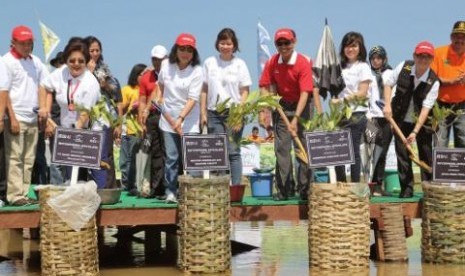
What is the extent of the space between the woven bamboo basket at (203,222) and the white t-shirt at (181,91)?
873 mm

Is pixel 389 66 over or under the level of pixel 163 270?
over

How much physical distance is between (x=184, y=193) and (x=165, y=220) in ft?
1.59

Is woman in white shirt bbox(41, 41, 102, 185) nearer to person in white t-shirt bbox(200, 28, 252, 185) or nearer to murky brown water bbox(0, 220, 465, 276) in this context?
person in white t-shirt bbox(200, 28, 252, 185)

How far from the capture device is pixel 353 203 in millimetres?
7996

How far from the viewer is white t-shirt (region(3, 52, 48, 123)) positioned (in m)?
8.54

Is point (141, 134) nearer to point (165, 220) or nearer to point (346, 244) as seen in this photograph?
point (165, 220)

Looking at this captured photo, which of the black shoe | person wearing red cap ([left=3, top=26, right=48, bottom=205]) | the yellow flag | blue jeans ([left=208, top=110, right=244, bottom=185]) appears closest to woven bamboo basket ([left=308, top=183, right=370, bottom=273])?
the black shoe

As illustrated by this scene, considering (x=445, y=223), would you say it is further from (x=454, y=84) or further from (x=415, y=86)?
(x=454, y=84)

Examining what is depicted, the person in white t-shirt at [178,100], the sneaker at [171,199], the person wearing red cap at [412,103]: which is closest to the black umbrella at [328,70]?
the person wearing red cap at [412,103]

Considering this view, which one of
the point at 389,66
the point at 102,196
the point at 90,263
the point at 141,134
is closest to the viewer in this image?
the point at 90,263

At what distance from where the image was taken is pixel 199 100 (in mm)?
8836

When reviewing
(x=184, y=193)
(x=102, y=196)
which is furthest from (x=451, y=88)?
(x=102, y=196)

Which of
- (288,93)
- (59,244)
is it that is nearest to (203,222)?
(59,244)

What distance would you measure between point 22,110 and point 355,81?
3396mm
